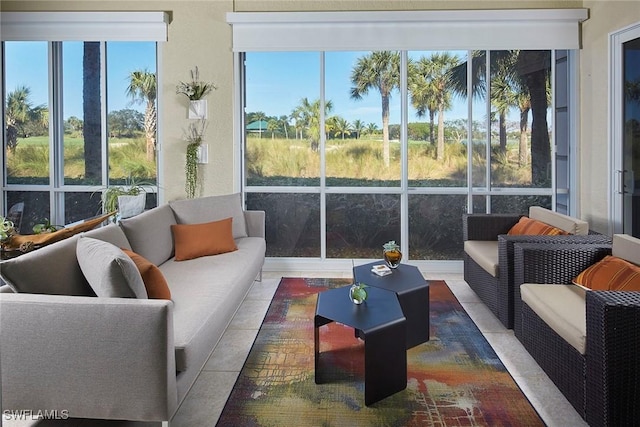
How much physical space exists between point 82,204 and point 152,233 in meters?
2.38

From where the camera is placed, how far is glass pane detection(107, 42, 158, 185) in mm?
5445

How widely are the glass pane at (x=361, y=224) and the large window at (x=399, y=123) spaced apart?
0.01 meters

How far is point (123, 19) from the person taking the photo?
5.25m

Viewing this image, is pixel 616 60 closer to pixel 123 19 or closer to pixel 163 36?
pixel 163 36

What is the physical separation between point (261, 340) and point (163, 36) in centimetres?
356

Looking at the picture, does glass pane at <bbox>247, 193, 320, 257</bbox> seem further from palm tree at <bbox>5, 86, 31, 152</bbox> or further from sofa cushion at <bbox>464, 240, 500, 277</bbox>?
palm tree at <bbox>5, 86, 31, 152</bbox>

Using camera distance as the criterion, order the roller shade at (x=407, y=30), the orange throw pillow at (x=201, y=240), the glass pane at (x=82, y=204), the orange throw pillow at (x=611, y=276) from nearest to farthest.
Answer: the orange throw pillow at (x=611, y=276) → the orange throw pillow at (x=201, y=240) → the roller shade at (x=407, y=30) → the glass pane at (x=82, y=204)

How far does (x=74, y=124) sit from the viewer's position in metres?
5.55

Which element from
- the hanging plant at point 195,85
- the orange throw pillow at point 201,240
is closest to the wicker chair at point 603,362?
the orange throw pillow at point 201,240

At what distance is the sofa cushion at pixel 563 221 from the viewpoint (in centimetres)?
368

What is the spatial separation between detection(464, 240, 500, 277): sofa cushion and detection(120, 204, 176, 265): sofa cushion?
2.52m

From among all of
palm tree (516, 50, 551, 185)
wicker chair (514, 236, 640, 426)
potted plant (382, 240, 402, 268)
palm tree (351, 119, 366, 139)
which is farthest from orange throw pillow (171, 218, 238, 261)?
palm tree (516, 50, 551, 185)

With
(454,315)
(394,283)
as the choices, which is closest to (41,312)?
(394,283)

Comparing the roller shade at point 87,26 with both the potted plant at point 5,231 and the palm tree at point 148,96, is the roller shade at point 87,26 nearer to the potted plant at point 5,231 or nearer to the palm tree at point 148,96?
the palm tree at point 148,96
